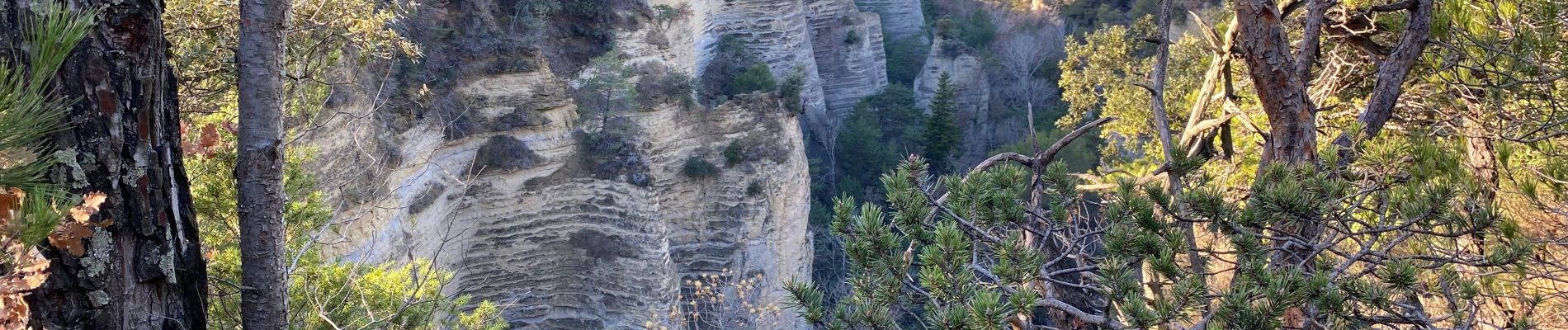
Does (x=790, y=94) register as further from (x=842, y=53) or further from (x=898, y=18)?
(x=898, y=18)

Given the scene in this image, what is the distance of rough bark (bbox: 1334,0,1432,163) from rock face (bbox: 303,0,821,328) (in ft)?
19.4

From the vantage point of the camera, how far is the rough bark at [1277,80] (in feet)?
7.95

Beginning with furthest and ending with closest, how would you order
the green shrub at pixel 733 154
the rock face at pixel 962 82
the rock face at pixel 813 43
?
the rock face at pixel 962 82 → the rock face at pixel 813 43 → the green shrub at pixel 733 154

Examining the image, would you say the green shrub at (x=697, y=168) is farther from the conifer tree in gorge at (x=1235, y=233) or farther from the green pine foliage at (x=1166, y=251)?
the green pine foliage at (x=1166, y=251)

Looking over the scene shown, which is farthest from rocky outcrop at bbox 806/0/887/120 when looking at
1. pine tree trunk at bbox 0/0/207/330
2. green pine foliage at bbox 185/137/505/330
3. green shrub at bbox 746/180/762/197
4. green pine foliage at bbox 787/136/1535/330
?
pine tree trunk at bbox 0/0/207/330

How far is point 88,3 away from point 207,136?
1396 mm

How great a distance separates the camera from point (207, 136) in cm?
285

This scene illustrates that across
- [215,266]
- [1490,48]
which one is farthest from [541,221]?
[1490,48]

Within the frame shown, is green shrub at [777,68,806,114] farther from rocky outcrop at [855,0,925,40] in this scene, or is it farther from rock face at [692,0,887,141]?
rocky outcrop at [855,0,925,40]

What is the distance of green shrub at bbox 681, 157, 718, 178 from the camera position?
1085cm

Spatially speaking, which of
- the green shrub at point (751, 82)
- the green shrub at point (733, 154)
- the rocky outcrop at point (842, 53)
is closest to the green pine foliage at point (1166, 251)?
the green shrub at point (733, 154)

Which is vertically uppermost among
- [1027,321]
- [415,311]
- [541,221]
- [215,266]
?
[1027,321]

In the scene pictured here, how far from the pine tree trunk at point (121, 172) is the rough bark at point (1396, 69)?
295cm

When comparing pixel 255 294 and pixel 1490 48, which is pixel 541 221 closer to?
pixel 255 294
